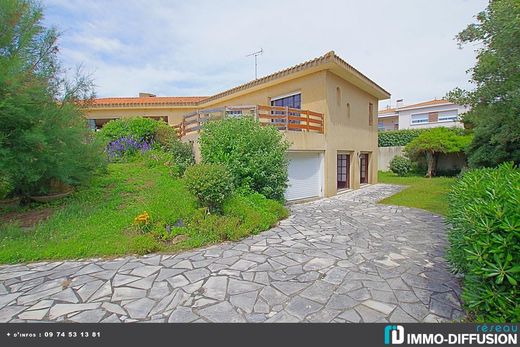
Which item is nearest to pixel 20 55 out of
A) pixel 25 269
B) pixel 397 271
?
pixel 25 269

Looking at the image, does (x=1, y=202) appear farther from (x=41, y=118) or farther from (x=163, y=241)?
(x=163, y=241)

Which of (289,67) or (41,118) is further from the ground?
(289,67)

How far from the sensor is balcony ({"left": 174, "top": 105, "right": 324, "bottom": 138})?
9.48m

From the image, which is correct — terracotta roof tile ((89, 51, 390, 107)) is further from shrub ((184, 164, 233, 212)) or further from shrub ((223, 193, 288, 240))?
shrub ((223, 193, 288, 240))

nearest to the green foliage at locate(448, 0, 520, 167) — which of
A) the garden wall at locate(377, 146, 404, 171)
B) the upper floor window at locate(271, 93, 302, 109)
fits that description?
the upper floor window at locate(271, 93, 302, 109)

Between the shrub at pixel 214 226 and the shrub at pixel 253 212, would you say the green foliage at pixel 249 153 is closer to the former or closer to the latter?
the shrub at pixel 253 212

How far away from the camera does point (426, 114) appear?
3328 cm

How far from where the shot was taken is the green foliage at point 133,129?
44.5ft

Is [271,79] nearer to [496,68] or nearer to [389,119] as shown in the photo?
[496,68]

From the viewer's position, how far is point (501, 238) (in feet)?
8.04

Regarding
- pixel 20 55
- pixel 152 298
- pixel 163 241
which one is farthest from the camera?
pixel 20 55

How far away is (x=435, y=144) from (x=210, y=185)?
17.5 metres

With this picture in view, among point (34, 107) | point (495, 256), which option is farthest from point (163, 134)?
point (495, 256)
